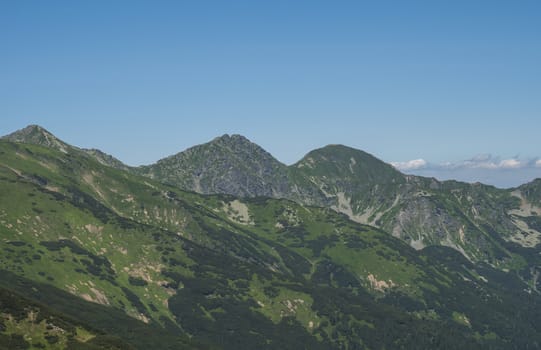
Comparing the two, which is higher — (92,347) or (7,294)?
(7,294)

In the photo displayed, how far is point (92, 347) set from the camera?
604 feet

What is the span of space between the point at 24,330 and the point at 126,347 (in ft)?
106

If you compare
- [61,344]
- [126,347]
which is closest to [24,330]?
[61,344]

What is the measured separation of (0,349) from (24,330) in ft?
64.1

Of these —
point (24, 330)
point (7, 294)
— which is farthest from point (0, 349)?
point (7, 294)

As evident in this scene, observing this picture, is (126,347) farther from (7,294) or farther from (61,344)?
(7,294)

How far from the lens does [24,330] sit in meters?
184

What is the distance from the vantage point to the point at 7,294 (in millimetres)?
196875

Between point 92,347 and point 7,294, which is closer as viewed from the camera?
point 92,347

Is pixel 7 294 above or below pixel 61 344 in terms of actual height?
above

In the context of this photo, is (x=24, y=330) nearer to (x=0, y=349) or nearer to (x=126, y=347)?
(x=0, y=349)

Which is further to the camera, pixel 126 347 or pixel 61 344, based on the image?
pixel 126 347

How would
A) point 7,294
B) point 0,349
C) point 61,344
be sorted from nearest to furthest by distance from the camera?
point 0,349, point 61,344, point 7,294

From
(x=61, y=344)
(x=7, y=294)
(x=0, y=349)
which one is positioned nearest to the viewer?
(x=0, y=349)
